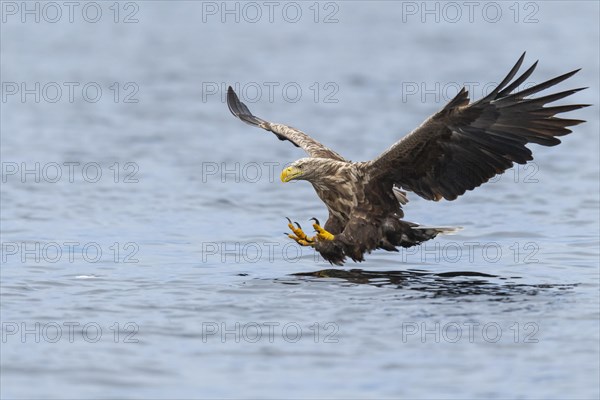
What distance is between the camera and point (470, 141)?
12203 millimetres

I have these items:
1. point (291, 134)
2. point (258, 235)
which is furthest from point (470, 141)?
point (258, 235)

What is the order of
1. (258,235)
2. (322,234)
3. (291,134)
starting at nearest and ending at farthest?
(322,234) < (291,134) < (258,235)

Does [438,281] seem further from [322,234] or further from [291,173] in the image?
[291,173]

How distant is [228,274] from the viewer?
42.4ft

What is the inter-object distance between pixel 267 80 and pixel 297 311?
1782 centimetres

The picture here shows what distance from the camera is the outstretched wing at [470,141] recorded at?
11.8 metres

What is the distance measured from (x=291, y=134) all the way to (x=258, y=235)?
1539mm

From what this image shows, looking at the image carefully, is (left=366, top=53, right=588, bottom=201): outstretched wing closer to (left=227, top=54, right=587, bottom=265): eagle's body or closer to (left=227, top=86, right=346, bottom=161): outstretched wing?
(left=227, top=54, right=587, bottom=265): eagle's body

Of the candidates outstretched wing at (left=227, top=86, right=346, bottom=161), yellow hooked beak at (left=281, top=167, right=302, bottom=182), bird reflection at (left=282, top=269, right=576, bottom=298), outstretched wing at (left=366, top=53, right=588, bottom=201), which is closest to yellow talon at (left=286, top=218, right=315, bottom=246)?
bird reflection at (left=282, top=269, right=576, bottom=298)

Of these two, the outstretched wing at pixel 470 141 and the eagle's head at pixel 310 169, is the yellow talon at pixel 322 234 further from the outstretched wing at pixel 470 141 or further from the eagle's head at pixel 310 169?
the outstretched wing at pixel 470 141

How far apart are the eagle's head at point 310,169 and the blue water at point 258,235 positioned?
92 cm

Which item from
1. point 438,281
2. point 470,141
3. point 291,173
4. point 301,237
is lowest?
point 438,281

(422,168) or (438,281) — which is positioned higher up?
(422,168)

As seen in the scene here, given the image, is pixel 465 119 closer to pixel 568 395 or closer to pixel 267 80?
pixel 568 395
